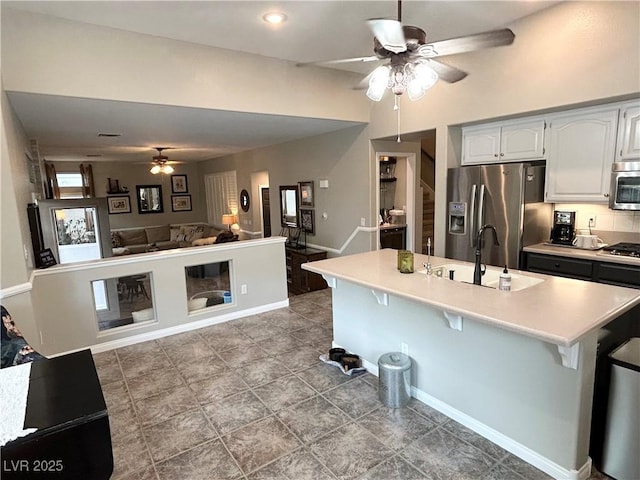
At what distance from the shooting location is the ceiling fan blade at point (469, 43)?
1.87 m

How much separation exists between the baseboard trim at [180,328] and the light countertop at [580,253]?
10.3ft

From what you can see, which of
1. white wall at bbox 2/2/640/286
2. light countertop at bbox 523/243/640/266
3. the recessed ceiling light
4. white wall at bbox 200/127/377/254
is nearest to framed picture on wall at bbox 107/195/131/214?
white wall at bbox 200/127/377/254

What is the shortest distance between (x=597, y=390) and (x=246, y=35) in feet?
12.8

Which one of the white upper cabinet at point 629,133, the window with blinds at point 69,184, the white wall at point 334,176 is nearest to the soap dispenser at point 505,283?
the white upper cabinet at point 629,133

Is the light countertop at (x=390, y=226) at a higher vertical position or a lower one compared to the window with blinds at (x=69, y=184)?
lower

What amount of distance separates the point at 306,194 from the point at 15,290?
4.40m

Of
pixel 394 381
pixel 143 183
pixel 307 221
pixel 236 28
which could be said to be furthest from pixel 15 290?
pixel 143 183

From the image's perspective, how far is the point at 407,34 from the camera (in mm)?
1938

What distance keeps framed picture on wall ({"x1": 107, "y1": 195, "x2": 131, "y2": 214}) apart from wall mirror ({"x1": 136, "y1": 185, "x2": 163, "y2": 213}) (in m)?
0.29

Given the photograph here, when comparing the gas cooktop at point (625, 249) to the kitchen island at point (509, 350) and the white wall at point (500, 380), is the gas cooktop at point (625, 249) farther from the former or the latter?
the white wall at point (500, 380)

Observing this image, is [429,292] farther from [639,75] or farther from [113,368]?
[113,368]

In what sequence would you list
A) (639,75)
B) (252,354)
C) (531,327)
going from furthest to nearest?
(252,354)
(639,75)
(531,327)

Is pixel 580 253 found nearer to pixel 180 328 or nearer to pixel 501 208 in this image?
pixel 501 208

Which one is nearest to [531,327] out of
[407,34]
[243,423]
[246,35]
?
[407,34]
